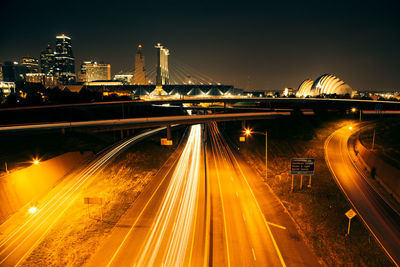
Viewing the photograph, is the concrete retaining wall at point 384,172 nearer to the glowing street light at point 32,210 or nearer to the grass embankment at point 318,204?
the grass embankment at point 318,204

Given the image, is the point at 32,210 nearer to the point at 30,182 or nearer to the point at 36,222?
the point at 36,222

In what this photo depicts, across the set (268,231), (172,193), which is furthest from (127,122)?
(268,231)

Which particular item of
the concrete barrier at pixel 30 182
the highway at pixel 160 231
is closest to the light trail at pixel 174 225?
the highway at pixel 160 231

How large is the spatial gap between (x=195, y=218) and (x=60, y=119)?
60.4m

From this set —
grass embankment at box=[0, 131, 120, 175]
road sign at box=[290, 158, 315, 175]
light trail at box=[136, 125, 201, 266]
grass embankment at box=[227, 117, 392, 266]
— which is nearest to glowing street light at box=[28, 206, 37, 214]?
grass embankment at box=[0, 131, 120, 175]

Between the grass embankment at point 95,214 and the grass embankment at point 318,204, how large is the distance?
713 inches

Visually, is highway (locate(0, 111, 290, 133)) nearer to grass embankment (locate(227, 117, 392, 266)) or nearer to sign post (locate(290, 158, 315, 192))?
grass embankment (locate(227, 117, 392, 266))

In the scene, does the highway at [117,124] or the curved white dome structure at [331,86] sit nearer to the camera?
the highway at [117,124]

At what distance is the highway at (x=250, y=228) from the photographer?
1828 cm

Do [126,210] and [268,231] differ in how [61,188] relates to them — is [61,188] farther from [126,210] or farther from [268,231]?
[268,231]

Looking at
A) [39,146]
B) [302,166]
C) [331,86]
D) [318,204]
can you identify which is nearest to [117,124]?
[39,146]

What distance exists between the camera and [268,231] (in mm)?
21656

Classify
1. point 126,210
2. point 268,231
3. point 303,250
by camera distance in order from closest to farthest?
point 303,250 → point 268,231 → point 126,210

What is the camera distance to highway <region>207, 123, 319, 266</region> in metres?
18.3
